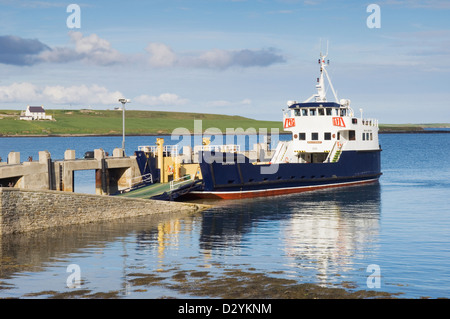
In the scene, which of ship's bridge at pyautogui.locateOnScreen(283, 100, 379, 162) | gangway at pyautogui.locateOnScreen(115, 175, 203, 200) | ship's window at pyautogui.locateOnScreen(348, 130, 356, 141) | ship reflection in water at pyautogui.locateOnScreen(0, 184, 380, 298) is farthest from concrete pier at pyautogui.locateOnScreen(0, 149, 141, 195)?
ship's window at pyautogui.locateOnScreen(348, 130, 356, 141)

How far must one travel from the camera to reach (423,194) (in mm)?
49844

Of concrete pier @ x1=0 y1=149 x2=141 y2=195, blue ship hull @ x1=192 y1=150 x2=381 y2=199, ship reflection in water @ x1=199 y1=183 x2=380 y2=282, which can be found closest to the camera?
ship reflection in water @ x1=199 y1=183 x2=380 y2=282

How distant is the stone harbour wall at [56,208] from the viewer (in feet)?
90.1

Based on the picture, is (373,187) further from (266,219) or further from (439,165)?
(439,165)

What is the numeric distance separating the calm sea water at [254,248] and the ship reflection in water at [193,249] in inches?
1.6

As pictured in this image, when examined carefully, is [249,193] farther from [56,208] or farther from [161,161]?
[56,208]

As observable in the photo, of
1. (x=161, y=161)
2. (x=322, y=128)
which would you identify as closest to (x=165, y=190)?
(x=161, y=161)

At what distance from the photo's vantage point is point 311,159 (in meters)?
55.5

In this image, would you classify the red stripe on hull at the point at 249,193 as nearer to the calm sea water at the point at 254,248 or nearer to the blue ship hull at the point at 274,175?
the blue ship hull at the point at 274,175

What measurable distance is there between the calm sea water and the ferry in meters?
2.68

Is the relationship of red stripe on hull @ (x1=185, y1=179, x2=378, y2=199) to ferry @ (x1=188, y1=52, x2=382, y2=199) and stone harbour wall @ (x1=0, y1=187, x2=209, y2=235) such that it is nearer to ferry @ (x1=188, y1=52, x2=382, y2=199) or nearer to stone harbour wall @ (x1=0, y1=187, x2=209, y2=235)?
ferry @ (x1=188, y1=52, x2=382, y2=199)

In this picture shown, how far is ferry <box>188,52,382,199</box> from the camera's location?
1720 inches
